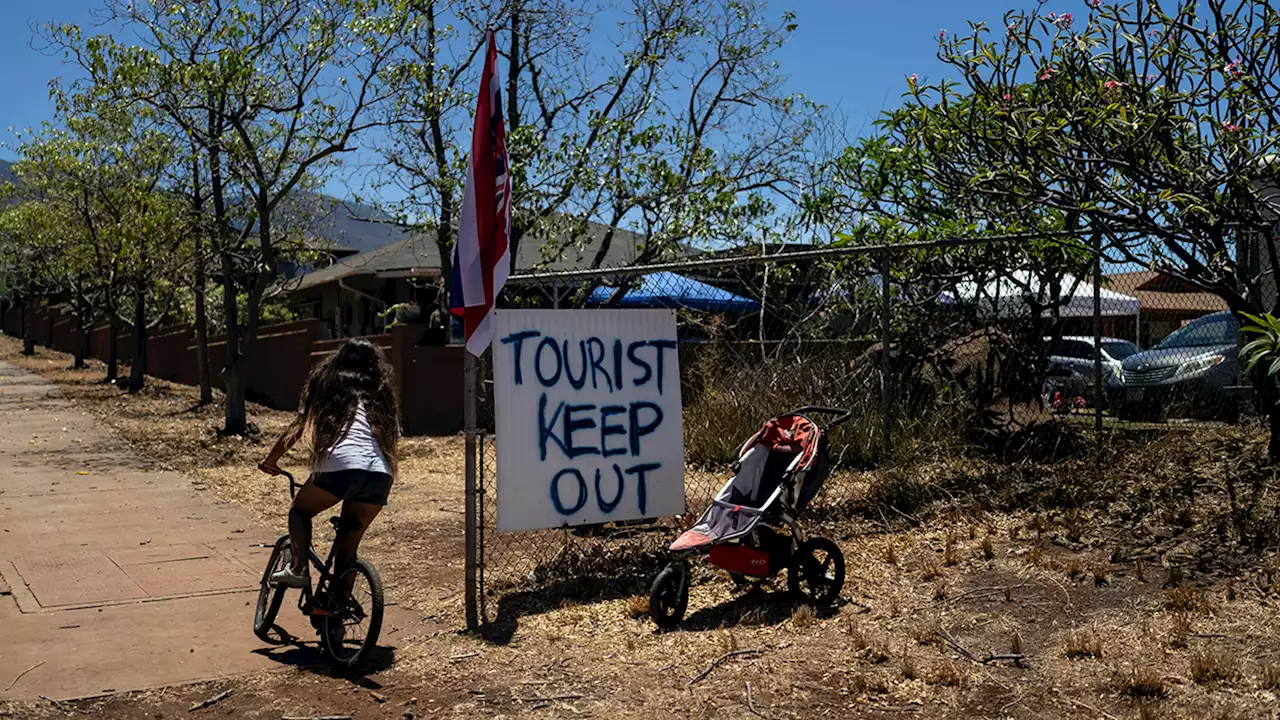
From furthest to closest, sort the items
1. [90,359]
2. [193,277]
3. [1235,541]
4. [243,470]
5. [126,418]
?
[90,359] → [193,277] → [126,418] → [243,470] → [1235,541]

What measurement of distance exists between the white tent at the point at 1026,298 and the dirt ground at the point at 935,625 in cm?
131

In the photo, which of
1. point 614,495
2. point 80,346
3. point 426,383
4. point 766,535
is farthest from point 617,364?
point 80,346

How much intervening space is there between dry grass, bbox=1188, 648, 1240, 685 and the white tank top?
3.49 meters

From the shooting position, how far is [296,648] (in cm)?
598

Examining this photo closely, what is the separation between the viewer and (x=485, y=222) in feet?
20.2

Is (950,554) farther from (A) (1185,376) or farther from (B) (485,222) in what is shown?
(A) (1185,376)

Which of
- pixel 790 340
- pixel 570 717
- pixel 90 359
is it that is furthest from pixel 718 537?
pixel 90 359

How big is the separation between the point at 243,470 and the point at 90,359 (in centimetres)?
2941

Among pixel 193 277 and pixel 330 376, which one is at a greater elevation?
pixel 193 277

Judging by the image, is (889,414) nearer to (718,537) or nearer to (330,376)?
(718,537)

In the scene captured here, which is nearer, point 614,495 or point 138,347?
point 614,495

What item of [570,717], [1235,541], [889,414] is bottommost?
[570,717]

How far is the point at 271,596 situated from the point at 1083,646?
12.6ft

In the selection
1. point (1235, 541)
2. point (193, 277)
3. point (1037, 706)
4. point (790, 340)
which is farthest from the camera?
point (193, 277)
